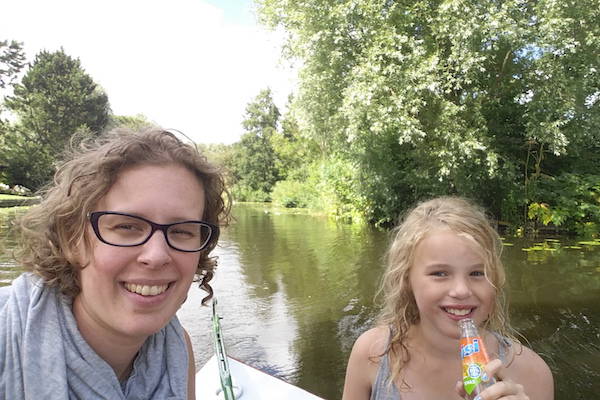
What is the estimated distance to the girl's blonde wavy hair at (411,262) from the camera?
1694 millimetres

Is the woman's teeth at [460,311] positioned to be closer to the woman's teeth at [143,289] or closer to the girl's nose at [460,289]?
the girl's nose at [460,289]

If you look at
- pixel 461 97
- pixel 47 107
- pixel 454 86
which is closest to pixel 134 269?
pixel 454 86

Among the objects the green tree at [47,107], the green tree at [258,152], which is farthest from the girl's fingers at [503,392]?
the green tree at [258,152]

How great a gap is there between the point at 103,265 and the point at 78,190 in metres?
0.24

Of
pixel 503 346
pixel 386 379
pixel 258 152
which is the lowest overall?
pixel 386 379

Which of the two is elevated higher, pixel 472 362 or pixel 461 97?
pixel 461 97

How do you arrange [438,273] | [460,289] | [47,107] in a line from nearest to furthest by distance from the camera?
[460,289] → [438,273] → [47,107]

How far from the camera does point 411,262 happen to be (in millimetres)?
1810

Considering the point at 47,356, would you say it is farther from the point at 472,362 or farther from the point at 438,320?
the point at 438,320

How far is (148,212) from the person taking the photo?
1.13m

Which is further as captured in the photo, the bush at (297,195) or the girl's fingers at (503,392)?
the bush at (297,195)

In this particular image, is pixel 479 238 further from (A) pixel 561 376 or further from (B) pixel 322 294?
(B) pixel 322 294

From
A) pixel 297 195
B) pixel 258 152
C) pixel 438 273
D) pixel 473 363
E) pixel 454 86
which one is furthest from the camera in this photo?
pixel 258 152

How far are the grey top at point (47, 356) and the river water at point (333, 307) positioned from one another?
1.01 metres
